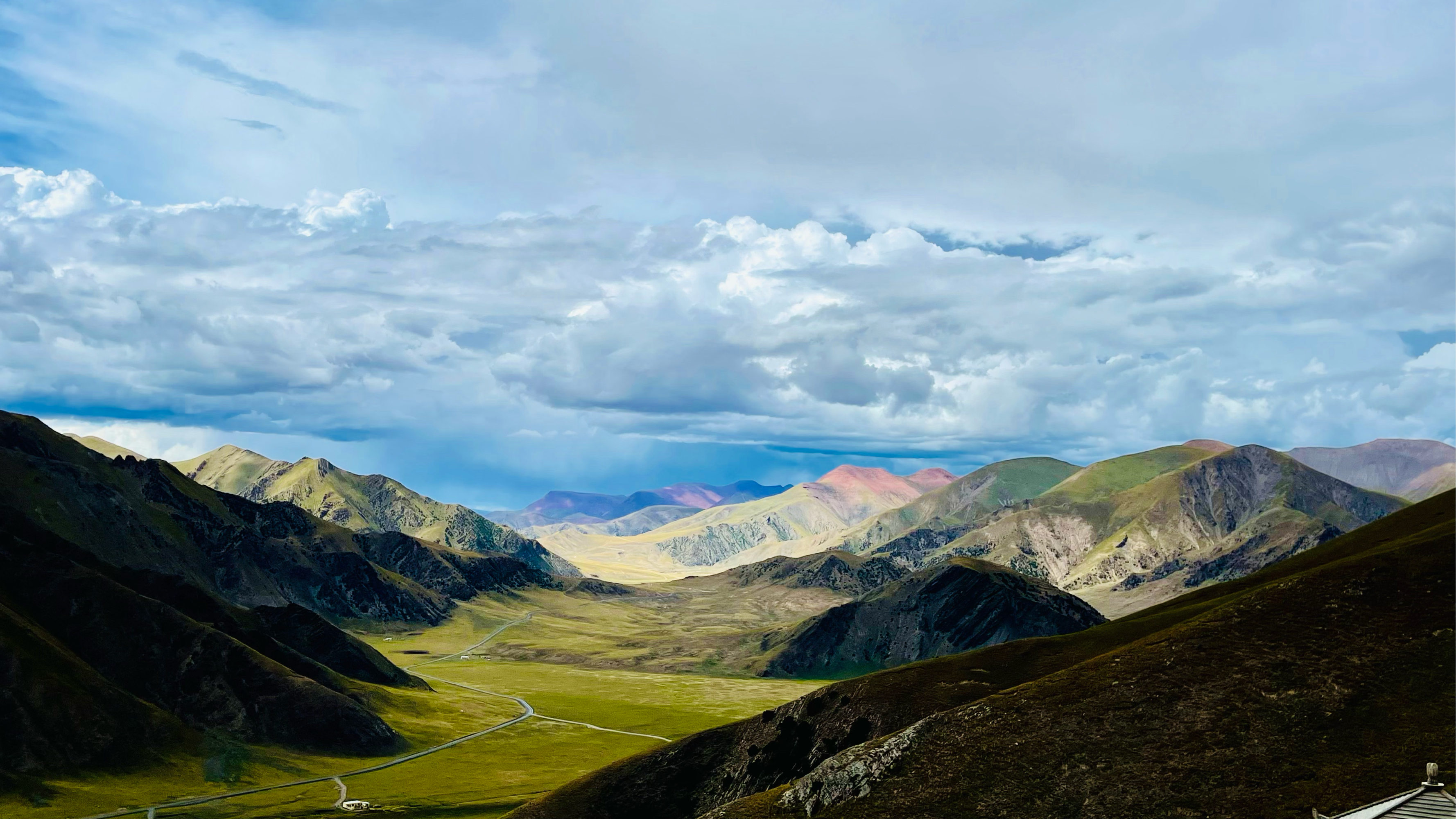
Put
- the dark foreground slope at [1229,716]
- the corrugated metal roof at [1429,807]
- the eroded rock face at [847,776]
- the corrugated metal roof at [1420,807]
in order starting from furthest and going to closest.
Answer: the eroded rock face at [847,776], the dark foreground slope at [1229,716], the corrugated metal roof at [1420,807], the corrugated metal roof at [1429,807]

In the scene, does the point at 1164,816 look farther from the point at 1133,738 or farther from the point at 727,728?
the point at 727,728

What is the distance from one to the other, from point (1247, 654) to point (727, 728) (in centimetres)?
8418

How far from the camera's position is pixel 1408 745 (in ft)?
263

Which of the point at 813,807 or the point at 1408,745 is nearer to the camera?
the point at 1408,745

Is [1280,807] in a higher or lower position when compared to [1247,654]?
lower

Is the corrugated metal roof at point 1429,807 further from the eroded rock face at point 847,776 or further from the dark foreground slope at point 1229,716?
the eroded rock face at point 847,776

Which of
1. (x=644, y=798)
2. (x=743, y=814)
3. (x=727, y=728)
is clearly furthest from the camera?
(x=727, y=728)

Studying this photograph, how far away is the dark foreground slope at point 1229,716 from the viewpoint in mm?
82375

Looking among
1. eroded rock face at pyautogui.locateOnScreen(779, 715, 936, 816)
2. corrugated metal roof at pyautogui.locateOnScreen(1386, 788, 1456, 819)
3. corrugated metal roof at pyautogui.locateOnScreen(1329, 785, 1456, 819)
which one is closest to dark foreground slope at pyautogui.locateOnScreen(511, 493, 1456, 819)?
eroded rock face at pyautogui.locateOnScreen(779, 715, 936, 816)

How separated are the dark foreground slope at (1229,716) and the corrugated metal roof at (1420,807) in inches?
721

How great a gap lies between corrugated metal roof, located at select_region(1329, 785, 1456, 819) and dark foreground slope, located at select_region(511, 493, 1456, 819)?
1830 cm

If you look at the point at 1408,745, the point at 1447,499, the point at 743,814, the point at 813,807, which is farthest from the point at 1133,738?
the point at 1447,499

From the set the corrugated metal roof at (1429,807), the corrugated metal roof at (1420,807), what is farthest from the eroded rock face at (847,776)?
the corrugated metal roof at (1429,807)

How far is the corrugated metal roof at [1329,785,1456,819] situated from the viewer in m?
56.3
